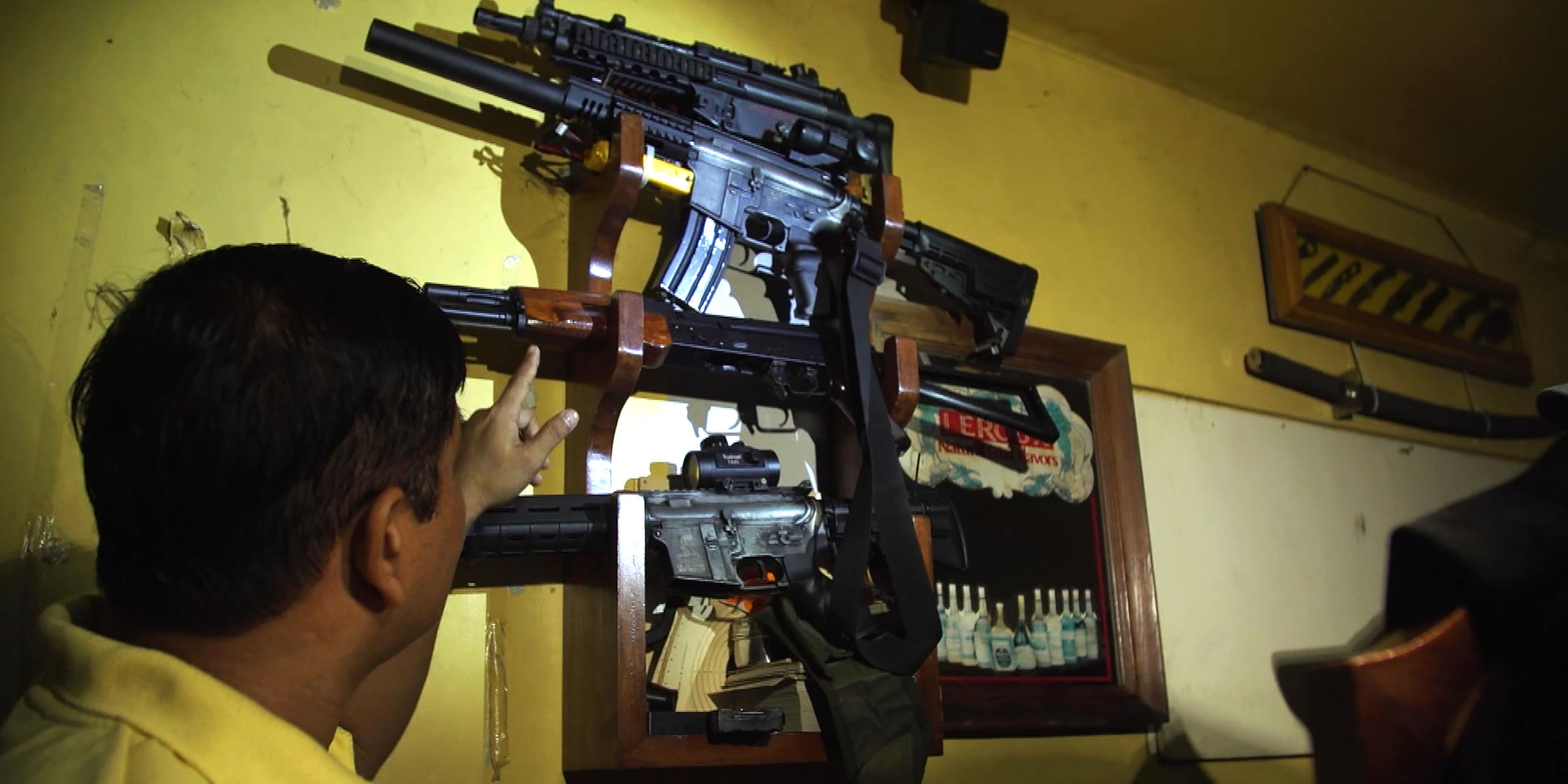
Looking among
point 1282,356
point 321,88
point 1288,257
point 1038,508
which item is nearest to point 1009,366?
point 1038,508

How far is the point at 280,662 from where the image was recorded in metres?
0.60

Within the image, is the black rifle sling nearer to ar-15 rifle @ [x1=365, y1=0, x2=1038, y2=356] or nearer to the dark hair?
ar-15 rifle @ [x1=365, y1=0, x2=1038, y2=356]

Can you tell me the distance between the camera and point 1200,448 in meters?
1.66

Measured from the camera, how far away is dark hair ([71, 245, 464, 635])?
1.86ft

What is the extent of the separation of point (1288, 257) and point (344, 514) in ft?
6.07

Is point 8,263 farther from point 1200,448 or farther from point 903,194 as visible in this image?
point 1200,448

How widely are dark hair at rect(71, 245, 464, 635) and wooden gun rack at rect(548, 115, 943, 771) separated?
1.13 feet

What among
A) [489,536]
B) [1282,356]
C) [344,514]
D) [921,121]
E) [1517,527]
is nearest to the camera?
[1517,527]

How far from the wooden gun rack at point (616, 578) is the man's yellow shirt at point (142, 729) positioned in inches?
14.2

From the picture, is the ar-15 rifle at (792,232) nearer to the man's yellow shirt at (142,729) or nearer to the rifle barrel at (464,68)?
the rifle barrel at (464,68)

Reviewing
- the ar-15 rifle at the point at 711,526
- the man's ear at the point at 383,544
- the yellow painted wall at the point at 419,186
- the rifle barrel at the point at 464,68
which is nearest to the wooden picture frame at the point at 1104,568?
the yellow painted wall at the point at 419,186

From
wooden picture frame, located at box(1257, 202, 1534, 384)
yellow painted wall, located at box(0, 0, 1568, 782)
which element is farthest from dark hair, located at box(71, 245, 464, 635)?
wooden picture frame, located at box(1257, 202, 1534, 384)

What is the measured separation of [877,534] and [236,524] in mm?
653

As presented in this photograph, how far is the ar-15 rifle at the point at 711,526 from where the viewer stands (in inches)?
35.4
